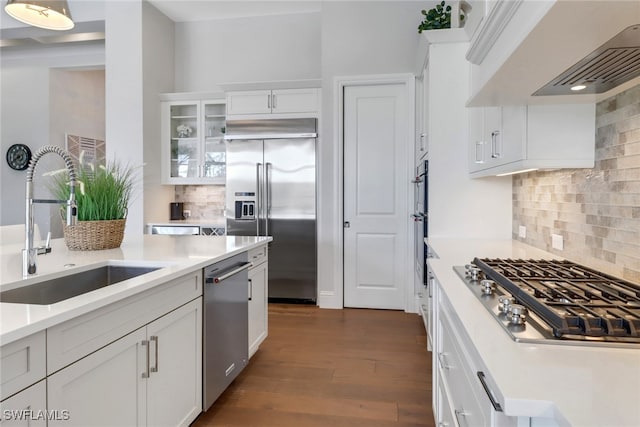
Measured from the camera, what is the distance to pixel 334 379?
2453 mm

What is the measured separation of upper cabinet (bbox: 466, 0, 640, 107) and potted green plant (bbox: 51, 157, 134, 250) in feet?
6.49

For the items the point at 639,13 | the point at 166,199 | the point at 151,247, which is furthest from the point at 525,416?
the point at 166,199

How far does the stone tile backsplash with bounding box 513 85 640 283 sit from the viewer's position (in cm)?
135

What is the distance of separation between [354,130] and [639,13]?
318 centimetres

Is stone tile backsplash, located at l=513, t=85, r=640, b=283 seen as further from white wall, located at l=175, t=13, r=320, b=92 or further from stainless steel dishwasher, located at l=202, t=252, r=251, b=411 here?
white wall, located at l=175, t=13, r=320, b=92

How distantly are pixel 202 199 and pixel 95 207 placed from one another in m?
2.87

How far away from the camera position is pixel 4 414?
0.88 metres

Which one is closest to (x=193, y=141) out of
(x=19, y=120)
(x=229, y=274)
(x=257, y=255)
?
(x=257, y=255)

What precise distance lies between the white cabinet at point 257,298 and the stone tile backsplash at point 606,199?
1.78 m

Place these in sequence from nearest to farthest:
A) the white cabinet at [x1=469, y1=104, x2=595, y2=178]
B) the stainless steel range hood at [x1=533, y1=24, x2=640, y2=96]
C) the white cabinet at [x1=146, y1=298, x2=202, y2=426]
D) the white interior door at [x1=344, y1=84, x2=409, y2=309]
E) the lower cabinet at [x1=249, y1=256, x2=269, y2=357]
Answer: the stainless steel range hood at [x1=533, y1=24, x2=640, y2=96] < the white cabinet at [x1=146, y1=298, x2=202, y2=426] < the white cabinet at [x1=469, y1=104, x2=595, y2=178] < the lower cabinet at [x1=249, y1=256, x2=269, y2=357] < the white interior door at [x1=344, y1=84, x2=409, y2=309]

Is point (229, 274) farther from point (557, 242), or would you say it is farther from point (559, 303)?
point (557, 242)

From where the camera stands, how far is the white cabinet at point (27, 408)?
89 centimetres

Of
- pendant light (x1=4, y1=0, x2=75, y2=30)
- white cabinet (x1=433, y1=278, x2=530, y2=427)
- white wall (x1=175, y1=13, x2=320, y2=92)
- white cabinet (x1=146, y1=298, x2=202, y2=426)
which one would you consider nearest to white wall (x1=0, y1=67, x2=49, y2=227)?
white wall (x1=175, y1=13, x2=320, y2=92)

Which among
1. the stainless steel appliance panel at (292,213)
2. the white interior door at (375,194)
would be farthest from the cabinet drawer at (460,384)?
the stainless steel appliance panel at (292,213)
